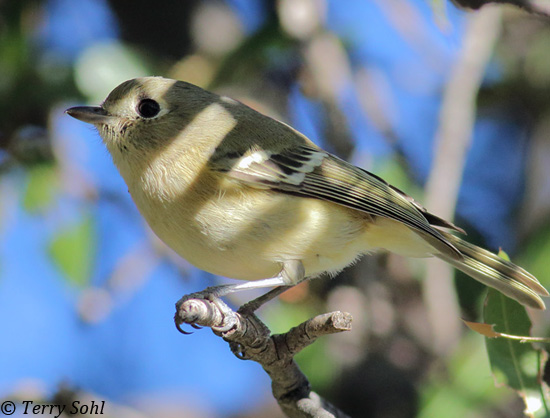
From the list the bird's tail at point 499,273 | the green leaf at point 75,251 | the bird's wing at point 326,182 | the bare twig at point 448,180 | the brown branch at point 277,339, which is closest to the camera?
the brown branch at point 277,339

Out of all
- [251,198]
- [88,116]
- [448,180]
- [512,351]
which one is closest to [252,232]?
[251,198]

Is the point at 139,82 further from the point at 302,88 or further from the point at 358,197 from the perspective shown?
the point at 302,88

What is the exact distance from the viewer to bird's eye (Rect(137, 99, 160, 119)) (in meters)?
2.73

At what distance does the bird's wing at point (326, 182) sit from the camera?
2516mm

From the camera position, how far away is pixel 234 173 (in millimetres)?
2455

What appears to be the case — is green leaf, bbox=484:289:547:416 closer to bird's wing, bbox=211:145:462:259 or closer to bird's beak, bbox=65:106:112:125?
bird's wing, bbox=211:145:462:259

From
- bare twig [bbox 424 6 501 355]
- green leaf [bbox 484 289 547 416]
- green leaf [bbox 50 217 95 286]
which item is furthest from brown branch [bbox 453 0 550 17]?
green leaf [bbox 50 217 95 286]

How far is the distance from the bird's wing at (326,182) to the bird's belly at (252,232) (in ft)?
0.18

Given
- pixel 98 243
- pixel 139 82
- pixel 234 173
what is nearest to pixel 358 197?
pixel 234 173

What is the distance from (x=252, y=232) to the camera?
2377mm

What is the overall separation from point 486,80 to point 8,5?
11.3 ft

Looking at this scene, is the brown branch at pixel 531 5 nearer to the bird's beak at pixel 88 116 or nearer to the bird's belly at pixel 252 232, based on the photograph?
the bird's belly at pixel 252 232

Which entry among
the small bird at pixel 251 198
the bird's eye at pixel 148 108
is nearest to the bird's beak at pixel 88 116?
the small bird at pixel 251 198

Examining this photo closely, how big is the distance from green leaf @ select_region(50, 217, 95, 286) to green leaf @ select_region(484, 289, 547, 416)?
2230 millimetres
